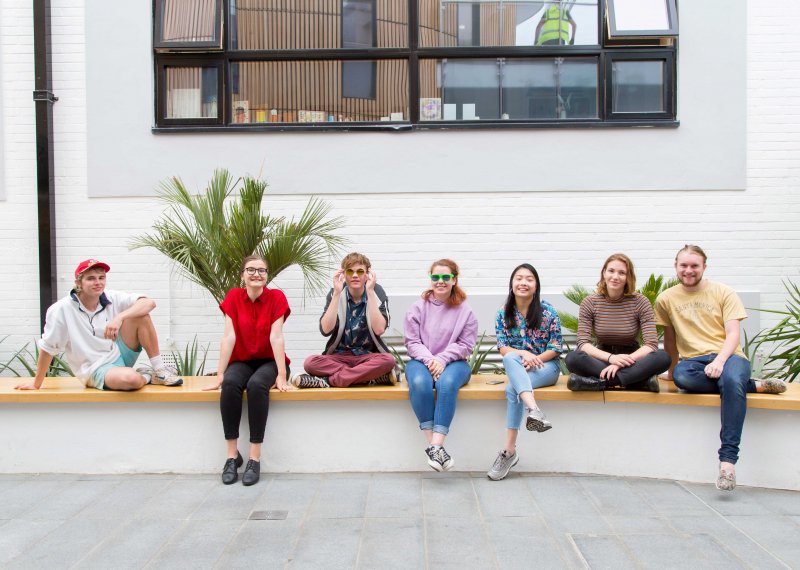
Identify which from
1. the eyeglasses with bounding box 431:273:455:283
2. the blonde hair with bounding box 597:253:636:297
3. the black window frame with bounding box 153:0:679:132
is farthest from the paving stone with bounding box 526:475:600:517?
the black window frame with bounding box 153:0:679:132

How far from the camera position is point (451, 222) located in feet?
23.6

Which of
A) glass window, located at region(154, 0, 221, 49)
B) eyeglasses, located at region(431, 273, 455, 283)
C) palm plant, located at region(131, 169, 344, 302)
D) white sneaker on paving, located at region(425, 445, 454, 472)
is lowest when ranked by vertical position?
white sneaker on paving, located at region(425, 445, 454, 472)

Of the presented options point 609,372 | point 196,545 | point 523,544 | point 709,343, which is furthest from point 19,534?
point 709,343

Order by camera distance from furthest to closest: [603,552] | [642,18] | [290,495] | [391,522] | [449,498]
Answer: [642,18], [290,495], [449,498], [391,522], [603,552]

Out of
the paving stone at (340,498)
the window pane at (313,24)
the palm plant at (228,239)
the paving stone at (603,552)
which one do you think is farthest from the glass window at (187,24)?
the paving stone at (603,552)

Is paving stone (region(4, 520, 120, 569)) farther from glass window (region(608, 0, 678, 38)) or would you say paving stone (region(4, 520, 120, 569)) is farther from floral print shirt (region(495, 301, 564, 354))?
glass window (region(608, 0, 678, 38))

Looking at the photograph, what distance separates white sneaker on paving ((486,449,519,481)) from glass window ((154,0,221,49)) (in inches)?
189

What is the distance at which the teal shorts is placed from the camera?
4973 mm

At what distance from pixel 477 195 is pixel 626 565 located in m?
4.40

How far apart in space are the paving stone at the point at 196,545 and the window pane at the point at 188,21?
193 inches

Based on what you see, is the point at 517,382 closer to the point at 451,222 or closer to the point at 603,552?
the point at 603,552

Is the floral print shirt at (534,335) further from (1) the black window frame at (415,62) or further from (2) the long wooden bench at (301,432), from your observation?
(1) the black window frame at (415,62)

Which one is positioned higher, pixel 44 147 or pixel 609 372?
pixel 44 147

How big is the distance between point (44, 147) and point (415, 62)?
368 cm
